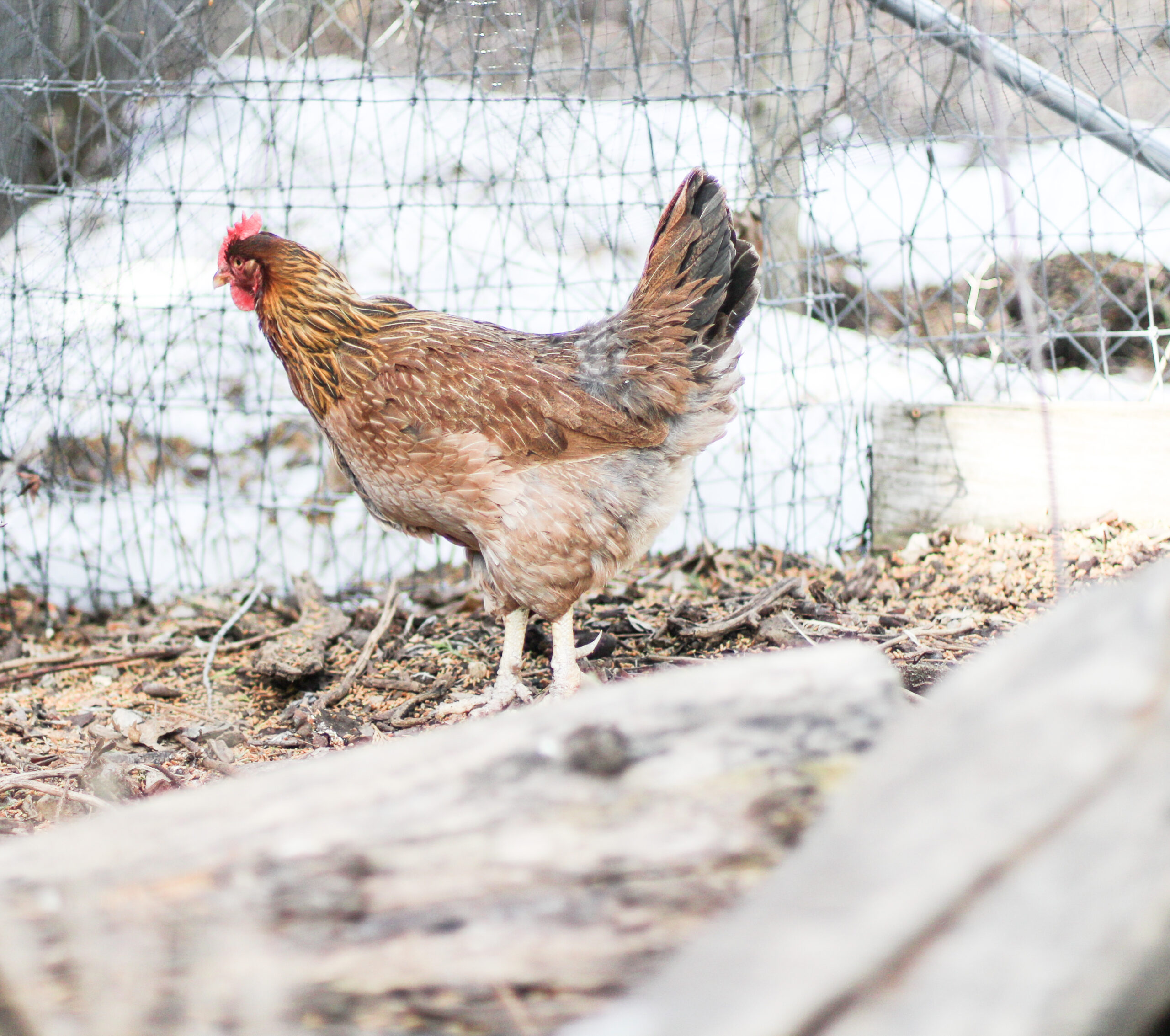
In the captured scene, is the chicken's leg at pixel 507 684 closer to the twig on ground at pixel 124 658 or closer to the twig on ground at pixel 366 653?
the twig on ground at pixel 366 653

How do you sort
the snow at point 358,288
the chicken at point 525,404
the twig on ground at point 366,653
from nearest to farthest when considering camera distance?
the chicken at point 525,404 < the twig on ground at point 366,653 < the snow at point 358,288

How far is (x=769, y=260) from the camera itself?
4.42 m

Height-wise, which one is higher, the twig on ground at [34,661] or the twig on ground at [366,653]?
the twig on ground at [366,653]

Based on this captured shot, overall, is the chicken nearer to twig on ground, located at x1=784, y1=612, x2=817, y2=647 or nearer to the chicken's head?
the chicken's head

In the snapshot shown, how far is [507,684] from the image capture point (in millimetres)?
3396

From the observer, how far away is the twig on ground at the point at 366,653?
11.1 feet

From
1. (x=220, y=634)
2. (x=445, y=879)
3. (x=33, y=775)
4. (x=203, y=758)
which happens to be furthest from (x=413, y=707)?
(x=445, y=879)

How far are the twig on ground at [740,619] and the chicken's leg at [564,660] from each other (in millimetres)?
445

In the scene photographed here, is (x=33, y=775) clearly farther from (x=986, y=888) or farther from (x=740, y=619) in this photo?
(x=986, y=888)

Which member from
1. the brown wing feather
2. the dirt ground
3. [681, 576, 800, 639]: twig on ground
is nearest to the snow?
the dirt ground

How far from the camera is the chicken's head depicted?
332 cm

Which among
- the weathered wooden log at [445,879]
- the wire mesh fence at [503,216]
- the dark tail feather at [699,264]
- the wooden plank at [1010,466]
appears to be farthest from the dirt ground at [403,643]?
the weathered wooden log at [445,879]

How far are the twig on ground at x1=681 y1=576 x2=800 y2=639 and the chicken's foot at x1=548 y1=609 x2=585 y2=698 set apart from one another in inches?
17.6

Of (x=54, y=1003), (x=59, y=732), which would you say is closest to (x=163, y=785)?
(x=59, y=732)
